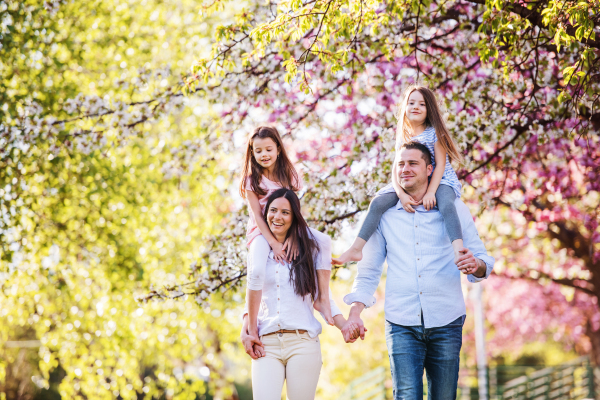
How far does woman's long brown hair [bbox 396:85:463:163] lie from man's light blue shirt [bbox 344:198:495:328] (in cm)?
44

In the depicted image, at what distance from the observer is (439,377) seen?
3.12 m

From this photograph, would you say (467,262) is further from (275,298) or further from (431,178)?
(275,298)

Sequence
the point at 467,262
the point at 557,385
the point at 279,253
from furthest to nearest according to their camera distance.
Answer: the point at 557,385
the point at 279,253
the point at 467,262

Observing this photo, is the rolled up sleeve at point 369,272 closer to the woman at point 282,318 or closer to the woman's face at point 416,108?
the woman at point 282,318

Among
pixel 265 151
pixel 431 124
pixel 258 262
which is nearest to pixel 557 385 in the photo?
pixel 431 124

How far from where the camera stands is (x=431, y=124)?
378cm

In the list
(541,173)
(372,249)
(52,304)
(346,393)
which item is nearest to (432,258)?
(372,249)

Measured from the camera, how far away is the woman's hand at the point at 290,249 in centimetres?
341

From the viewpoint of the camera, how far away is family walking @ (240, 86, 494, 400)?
3.13 metres

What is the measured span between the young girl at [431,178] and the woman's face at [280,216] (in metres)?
0.34

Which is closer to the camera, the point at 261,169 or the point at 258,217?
the point at 258,217

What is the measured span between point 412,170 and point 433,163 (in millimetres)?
301

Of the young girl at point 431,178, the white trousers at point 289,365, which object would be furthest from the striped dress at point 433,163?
the white trousers at point 289,365

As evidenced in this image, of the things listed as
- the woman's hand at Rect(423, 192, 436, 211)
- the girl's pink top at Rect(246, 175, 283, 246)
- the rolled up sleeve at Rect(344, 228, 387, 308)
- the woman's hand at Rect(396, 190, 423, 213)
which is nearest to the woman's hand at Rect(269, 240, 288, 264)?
the girl's pink top at Rect(246, 175, 283, 246)
